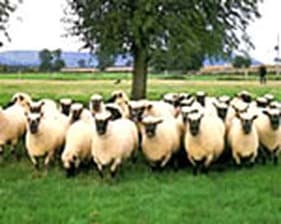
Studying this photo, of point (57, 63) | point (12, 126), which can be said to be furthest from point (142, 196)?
point (57, 63)

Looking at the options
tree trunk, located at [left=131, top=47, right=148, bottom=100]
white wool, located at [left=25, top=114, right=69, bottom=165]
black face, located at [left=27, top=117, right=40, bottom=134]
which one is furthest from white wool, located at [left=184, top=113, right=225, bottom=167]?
tree trunk, located at [left=131, top=47, right=148, bottom=100]

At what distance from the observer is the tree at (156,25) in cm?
2783

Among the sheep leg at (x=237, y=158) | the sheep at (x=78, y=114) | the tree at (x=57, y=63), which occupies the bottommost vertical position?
the tree at (x=57, y=63)

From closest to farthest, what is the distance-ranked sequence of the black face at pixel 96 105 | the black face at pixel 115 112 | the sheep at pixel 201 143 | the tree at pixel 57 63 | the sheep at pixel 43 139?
the sheep at pixel 201 143
the sheep at pixel 43 139
the black face at pixel 115 112
the black face at pixel 96 105
the tree at pixel 57 63

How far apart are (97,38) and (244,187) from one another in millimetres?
17034

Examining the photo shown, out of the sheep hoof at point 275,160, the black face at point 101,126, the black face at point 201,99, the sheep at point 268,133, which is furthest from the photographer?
the black face at point 201,99

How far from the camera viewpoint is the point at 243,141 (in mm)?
15305

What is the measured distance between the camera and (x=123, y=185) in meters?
13.4

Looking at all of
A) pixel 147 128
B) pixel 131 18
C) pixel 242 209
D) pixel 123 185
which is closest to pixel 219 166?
pixel 147 128

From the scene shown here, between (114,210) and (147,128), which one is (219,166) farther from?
(114,210)

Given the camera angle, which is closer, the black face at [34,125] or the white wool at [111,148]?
the white wool at [111,148]

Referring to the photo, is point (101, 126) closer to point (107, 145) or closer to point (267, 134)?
point (107, 145)

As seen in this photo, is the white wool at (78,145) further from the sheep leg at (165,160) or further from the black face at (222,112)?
the black face at (222,112)

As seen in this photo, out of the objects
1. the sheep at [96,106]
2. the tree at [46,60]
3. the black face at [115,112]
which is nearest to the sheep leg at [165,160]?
the black face at [115,112]
